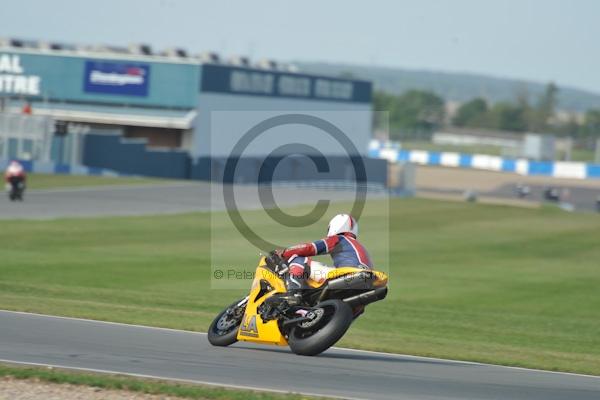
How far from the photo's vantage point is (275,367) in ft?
37.2

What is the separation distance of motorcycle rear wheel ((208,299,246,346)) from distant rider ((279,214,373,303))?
31.4 inches

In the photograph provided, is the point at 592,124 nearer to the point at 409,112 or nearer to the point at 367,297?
the point at 409,112

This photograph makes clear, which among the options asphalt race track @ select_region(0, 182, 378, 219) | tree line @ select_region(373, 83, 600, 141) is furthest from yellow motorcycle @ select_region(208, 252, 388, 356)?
tree line @ select_region(373, 83, 600, 141)

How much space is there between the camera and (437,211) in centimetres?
4878

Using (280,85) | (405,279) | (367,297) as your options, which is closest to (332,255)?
(367,297)

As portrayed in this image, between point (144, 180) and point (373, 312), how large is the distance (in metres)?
37.0

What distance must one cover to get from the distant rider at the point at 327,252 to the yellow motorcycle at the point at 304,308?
0.08 meters

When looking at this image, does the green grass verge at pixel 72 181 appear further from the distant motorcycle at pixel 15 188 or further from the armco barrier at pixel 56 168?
the distant motorcycle at pixel 15 188

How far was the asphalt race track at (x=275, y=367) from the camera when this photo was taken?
1037 centimetres

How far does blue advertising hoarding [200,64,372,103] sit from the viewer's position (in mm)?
71000

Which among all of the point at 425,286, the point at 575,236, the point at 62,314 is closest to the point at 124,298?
the point at 62,314

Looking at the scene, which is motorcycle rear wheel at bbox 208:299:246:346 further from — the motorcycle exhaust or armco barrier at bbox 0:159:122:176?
armco barrier at bbox 0:159:122:176

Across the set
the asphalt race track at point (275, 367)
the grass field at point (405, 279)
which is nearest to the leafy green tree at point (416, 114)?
the grass field at point (405, 279)

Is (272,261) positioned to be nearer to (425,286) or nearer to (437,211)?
(425,286)
